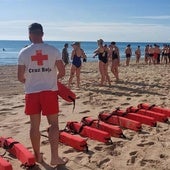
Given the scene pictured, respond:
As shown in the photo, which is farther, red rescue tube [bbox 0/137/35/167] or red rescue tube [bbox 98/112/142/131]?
red rescue tube [bbox 98/112/142/131]

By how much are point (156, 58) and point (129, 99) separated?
17.3 metres

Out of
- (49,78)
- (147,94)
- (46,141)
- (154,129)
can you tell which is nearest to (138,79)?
(147,94)

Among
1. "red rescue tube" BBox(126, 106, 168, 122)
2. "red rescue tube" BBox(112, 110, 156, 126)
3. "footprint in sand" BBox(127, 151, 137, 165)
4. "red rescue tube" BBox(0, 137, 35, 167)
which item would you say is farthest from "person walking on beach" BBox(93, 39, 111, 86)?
"footprint in sand" BBox(127, 151, 137, 165)

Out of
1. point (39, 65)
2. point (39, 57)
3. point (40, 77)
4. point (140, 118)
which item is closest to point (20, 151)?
point (40, 77)

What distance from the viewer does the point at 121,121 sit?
6.75 m

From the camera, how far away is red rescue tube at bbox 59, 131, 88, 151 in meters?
5.36

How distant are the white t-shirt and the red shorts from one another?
0.21ft

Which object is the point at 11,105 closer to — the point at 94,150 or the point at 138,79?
the point at 94,150

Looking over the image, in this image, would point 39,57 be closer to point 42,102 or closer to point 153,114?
point 42,102

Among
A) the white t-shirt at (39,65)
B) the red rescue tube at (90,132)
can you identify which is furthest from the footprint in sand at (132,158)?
the white t-shirt at (39,65)

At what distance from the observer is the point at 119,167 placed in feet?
15.6

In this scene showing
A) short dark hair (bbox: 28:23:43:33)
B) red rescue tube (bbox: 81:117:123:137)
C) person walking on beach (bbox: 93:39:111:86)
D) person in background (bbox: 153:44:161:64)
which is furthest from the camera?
person in background (bbox: 153:44:161:64)

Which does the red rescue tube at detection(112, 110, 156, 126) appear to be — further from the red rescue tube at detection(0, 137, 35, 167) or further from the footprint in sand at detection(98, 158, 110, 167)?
the red rescue tube at detection(0, 137, 35, 167)

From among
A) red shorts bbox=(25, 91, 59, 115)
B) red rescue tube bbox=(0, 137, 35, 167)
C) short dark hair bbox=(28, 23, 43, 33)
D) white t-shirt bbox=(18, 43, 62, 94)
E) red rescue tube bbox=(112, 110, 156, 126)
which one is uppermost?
short dark hair bbox=(28, 23, 43, 33)
